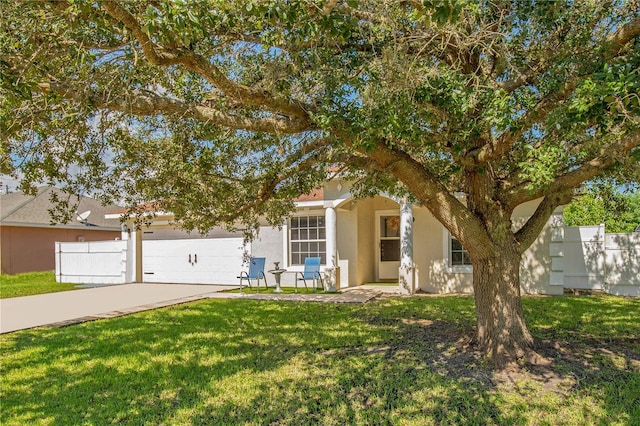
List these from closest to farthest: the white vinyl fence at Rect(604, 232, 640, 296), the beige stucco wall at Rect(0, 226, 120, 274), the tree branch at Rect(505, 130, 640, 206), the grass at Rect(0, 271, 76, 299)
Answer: the tree branch at Rect(505, 130, 640, 206) < the white vinyl fence at Rect(604, 232, 640, 296) < the grass at Rect(0, 271, 76, 299) < the beige stucco wall at Rect(0, 226, 120, 274)

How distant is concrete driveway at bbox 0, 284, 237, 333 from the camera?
9.35m

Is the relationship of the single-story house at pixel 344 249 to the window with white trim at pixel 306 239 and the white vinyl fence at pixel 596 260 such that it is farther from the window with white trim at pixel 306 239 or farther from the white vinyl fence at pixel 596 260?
the white vinyl fence at pixel 596 260

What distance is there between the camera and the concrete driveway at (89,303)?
30.7 feet

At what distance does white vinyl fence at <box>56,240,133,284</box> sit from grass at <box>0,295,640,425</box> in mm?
8516

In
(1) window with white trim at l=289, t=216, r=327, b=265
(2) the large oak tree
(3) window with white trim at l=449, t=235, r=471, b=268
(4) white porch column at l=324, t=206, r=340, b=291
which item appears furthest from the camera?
(1) window with white trim at l=289, t=216, r=327, b=265

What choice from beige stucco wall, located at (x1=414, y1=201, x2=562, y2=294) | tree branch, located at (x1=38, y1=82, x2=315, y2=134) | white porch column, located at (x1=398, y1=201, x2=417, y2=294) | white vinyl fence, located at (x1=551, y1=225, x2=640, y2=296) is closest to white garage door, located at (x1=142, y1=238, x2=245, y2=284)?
white porch column, located at (x1=398, y1=201, x2=417, y2=294)

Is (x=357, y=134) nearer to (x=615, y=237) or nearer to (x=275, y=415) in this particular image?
(x=275, y=415)

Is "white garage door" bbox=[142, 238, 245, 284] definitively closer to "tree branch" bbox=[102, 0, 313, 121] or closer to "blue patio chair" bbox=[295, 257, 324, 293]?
"blue patio chair" bbox=[295, 257, 324, 293]

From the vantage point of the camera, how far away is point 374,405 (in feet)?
14.4

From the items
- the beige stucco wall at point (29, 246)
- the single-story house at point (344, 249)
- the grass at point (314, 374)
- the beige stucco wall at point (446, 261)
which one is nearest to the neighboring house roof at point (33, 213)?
the beige stucco wall at point (29, 246)

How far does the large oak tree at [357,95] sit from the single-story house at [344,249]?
4.95 m

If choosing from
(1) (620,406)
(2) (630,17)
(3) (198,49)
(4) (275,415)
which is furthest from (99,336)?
(2) (630,17)

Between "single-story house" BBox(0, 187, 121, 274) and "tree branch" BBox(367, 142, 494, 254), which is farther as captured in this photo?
"single-story house" BBox(0, 187, 121, 274)

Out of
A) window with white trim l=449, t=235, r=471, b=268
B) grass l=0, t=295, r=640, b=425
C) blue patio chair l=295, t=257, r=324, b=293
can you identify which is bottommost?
grass l=0, t=295, r=640, b=425
